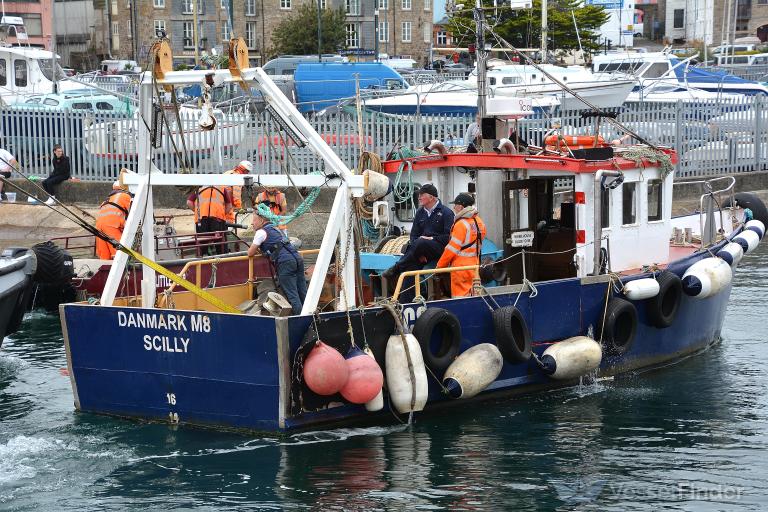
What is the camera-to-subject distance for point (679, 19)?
90.4 metres

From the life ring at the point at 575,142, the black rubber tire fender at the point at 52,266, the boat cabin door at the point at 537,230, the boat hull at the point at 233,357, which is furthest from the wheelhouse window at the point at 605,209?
the black rubber tire fender at the point at 52,266

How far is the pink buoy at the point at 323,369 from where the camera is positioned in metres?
10.2

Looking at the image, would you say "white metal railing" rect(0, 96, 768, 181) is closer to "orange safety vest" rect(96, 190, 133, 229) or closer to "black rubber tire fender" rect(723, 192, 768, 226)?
→ "black rubber tire fender" rect(723, 192, 768, 226)

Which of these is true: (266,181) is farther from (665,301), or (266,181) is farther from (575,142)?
(665,301)

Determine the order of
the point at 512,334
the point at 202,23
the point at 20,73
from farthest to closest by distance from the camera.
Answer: the point at 202,23 → the point at 20,73 → the point at 512,334

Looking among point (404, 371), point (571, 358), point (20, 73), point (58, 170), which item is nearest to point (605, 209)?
point (571, 358)

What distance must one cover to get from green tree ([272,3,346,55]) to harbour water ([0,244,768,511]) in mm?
53225

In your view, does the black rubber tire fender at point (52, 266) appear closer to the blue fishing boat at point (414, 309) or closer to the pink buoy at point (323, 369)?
the blue fishing boat at point (414, 309)

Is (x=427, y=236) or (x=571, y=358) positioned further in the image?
(x=427, y=236)

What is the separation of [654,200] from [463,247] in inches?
123

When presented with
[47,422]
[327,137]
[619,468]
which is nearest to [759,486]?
[619,468]

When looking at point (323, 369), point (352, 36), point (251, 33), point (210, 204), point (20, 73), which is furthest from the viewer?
point (352, 36)

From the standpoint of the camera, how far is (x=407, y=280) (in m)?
12.5

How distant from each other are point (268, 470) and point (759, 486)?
402 centimetres
